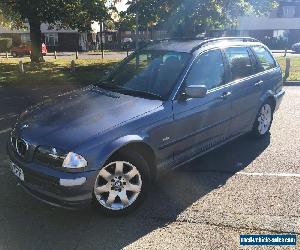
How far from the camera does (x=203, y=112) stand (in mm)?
4938

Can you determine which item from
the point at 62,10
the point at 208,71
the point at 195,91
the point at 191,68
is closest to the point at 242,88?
the point at 208,71

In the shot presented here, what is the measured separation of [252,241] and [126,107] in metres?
1.96

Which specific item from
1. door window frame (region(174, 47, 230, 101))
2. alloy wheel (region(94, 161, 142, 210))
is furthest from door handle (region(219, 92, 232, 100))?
alloy wheel (region(94, 161, 142, 210))

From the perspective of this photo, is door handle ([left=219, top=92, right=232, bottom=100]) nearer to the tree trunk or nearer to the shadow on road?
the shadow on road

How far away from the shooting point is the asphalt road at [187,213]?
3701 millimetres

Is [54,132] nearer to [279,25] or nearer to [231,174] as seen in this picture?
[231,174]

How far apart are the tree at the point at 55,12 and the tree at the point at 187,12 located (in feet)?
7.68

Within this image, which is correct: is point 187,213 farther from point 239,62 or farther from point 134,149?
point 239,62

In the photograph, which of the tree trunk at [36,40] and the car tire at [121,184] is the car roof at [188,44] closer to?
the car tire at [121,184]

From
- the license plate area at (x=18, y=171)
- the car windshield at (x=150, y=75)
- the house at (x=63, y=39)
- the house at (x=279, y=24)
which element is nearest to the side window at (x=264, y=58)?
the car windshield at (x=150, y=75)

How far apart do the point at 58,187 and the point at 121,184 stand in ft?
2.33

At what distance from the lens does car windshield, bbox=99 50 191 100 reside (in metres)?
4.80

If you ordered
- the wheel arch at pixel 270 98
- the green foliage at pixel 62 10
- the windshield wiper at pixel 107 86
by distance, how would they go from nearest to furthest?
the windshield wiper at pixel 107 86
the wheel arch at pixel 270 98
the green foliage at pixel 62 10

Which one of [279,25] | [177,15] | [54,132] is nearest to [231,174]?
[54,132]
